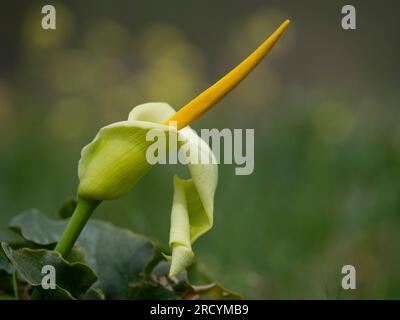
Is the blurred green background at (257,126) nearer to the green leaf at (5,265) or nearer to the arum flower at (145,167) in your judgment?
the arum flower at (145,167)

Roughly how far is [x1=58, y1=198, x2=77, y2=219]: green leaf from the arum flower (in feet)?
0.63

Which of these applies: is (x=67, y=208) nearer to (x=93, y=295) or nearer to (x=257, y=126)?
(x=93, y=295)

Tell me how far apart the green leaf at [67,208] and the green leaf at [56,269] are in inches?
8.3

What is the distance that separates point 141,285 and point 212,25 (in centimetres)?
357

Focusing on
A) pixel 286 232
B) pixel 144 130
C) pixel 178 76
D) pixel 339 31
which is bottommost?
pixel 286 232

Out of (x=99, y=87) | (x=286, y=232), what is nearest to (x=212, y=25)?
(x=99, y=87)

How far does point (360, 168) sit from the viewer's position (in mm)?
2182

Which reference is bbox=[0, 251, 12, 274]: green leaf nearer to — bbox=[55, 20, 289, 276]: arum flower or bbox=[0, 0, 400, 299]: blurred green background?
bbox=[55, 20, 289, 276]: arum flower

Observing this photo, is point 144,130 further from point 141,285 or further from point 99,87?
point 99,87

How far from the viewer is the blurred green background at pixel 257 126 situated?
1.69 meters

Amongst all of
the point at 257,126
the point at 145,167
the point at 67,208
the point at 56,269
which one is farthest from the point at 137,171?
the point at 257,126

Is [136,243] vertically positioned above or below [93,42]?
below

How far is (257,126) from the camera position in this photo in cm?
286
